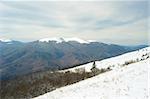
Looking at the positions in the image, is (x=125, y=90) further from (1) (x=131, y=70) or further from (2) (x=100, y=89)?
(1) (x=131, y=70)

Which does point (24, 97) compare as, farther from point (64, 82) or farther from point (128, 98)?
point (128, 98)

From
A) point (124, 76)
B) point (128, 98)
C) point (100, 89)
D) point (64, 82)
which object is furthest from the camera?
point (64, 82)

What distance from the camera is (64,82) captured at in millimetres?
38938

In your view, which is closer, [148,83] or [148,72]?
[148,83]

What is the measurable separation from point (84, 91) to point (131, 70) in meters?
6.07

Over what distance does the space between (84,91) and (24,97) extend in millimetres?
10640

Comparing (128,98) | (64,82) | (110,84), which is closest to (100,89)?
(110,84)

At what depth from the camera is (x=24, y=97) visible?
32.8 metres

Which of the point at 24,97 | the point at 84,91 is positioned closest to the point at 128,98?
the point at 84,91

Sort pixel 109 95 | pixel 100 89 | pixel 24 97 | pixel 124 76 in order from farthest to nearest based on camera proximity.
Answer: pixel 24 97 → pixel 124 76 → pixel 100 89 → pixel 109 95

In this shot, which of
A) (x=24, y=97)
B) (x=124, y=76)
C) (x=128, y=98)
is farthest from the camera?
(x=24, y=97)

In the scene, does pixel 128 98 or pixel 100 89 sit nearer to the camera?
pixel 128 98

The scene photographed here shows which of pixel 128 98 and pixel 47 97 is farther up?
pixel 128 98

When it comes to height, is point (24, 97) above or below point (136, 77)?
below
